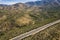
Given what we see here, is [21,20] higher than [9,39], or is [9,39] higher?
[9,39]

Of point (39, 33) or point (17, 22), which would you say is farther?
point (17, 22)

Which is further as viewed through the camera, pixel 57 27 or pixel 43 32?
pixel 57 27

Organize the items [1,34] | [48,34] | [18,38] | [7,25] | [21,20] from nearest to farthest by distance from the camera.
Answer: [18,38] → [48,34] → [1,34] → [7,25] → [21,20]

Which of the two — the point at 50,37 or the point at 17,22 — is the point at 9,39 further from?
the point at 17,22

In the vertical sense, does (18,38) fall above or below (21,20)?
above

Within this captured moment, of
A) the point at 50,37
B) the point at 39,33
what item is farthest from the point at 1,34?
the point at 50,37

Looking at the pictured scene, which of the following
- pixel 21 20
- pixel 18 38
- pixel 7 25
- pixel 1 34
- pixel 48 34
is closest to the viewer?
pixel 18 38

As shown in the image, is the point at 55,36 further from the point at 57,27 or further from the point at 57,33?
the point at 57,27

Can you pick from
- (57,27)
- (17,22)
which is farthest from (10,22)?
(57,27)

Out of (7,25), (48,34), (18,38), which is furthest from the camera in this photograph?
(7,25)
